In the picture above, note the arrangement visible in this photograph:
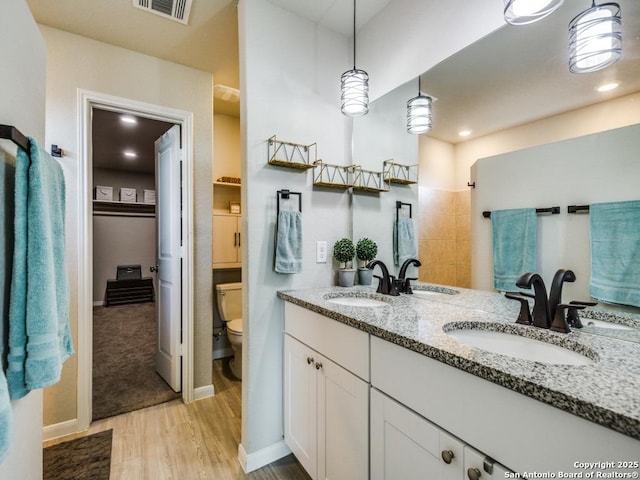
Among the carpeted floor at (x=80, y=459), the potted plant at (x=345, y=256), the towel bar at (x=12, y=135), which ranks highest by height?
the towel bar at (x=12, y=135)

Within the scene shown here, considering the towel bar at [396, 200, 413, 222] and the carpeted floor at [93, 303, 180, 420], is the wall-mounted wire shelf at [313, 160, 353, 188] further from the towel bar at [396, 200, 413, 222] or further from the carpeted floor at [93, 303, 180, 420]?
the carpeted floor at [93, 303, 180, 420]

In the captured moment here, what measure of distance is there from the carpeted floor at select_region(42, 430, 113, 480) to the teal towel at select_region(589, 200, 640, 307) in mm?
2376

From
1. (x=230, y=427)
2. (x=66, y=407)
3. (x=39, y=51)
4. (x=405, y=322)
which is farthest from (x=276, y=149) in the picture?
(x=66, y=407)

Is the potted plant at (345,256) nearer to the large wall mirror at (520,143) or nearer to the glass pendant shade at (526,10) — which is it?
the large wall mirror at (520,143)

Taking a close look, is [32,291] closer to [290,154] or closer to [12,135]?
[12,135]

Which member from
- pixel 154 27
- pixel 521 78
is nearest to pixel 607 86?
pixel 521 78

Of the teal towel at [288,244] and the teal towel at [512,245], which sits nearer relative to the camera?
the teal towel at [512,245]

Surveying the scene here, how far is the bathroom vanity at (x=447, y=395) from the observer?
1.90ft

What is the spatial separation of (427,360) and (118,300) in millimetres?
6266

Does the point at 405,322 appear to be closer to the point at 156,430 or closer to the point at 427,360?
the point at 427,360

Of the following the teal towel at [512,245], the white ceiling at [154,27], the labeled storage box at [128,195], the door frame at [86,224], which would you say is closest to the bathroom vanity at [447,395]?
the teal towel at [512,245]

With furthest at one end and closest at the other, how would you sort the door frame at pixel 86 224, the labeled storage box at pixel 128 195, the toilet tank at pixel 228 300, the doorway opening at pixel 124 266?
the labeled storage box at pixel 128 195 → the toilet tank at pixel 228 300 → the doorway opening at pixel 124 266 → the door frame at pixel 86 224

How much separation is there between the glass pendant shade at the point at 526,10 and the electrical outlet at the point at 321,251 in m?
1.32

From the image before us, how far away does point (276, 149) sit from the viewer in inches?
67.7
